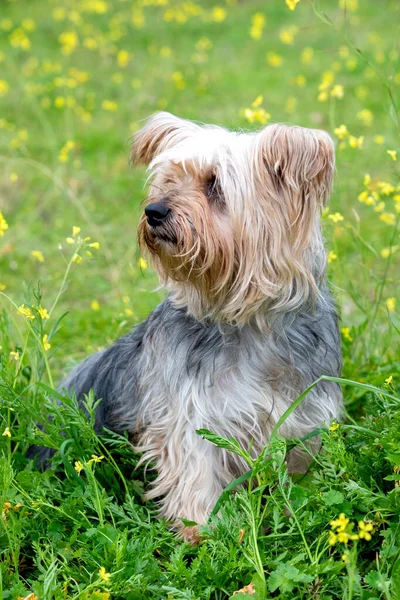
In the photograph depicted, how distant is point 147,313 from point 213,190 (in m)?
2.01

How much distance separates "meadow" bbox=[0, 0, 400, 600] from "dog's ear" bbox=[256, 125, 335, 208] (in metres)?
0.69

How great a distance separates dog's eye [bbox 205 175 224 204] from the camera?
10.6 feet

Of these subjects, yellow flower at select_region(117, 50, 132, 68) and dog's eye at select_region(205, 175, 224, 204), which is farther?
yellow flower at select_region(117, 50, 132, 68)

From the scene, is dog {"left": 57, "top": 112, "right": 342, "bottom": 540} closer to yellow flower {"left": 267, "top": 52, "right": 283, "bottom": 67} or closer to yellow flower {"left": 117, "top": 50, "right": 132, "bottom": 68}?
yellow flower {"left": 117, "top": 50, "right": 132, "bottom": 68}

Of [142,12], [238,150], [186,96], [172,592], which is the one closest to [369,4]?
[142,12]

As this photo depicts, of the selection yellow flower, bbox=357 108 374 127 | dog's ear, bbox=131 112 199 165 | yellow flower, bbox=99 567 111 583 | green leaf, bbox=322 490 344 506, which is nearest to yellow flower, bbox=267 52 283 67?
yellow flower, bbox=357 108 374 127

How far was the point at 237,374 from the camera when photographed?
3.30m

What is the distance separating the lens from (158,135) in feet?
12.0

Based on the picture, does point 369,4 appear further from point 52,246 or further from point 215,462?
point 215,462

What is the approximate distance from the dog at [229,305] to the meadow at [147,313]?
0.68 feet

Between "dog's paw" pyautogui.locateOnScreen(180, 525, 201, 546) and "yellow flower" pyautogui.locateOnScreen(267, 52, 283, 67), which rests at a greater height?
"yellow flower" pyautogui.locateOnScreen(267, 52, 283, 67)

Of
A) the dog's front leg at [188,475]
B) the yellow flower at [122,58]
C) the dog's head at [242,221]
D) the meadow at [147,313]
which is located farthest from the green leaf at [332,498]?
the yellow flower at [122,58]

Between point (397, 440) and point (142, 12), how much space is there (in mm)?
11965

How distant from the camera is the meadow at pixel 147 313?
2814mm
